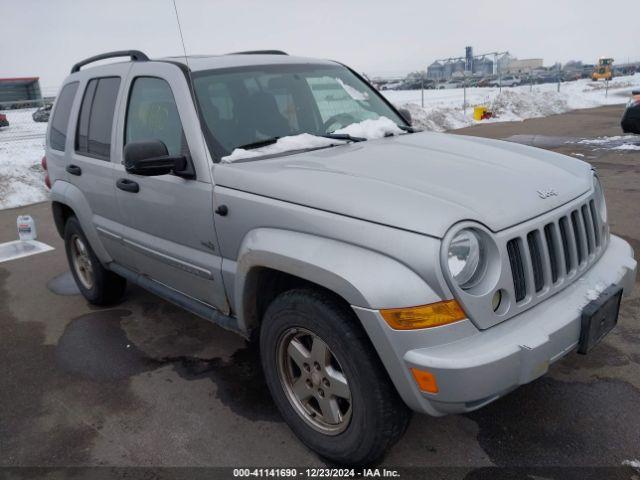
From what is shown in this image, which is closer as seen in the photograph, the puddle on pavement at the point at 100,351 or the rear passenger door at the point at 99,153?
the puddle on pavement at the point at 100,351

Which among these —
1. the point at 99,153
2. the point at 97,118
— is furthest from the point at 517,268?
the point at 97,118

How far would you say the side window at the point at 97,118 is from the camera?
3.80m

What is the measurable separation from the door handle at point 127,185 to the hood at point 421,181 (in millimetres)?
842

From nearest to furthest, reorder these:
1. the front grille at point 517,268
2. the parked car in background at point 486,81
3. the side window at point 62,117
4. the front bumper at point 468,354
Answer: the front bumper at point 468,354 → the front grille at point 517,268 → the side window at point 62,117 → the parked car in background at point 486,81

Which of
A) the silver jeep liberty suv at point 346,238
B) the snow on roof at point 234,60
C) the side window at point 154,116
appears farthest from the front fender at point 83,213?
the snow on roof at point 234,60

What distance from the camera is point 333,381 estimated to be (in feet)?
7.96

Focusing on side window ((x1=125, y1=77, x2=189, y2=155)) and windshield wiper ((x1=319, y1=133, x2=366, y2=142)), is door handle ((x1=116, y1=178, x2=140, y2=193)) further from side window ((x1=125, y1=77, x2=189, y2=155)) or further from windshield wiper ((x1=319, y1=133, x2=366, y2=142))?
windshield wiper ((x1=319, y1=133, x2=366, y2=142))

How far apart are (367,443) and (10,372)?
2.72m

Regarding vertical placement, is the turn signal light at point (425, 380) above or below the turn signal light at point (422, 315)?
below

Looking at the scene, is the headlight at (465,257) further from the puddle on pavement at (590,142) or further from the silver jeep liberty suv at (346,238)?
the puddle on pavement at (590,142)

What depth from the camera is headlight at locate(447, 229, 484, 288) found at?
6.89 ft

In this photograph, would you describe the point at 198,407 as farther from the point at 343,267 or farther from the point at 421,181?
the point at 421,181

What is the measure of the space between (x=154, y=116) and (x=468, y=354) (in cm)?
240

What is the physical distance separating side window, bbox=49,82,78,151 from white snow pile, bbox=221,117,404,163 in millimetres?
2232
